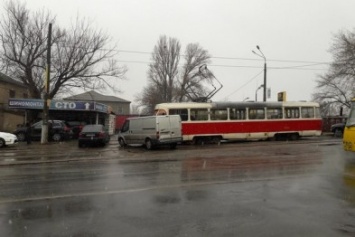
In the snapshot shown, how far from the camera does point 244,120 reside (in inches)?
1133

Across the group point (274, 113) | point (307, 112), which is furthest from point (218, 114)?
point (307, 112)

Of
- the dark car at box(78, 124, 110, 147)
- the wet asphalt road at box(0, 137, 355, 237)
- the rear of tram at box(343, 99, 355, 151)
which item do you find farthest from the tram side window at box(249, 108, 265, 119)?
the wet asphalt road at box(0, 137, 355, 237)

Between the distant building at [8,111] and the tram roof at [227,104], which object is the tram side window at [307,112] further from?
the distant building at [8,111]

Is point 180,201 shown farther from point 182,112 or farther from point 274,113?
point 274,113

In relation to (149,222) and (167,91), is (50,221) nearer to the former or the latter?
(149,222)

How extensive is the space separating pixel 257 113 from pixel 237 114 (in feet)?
5.60

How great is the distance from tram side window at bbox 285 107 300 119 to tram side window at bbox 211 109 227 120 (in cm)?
523

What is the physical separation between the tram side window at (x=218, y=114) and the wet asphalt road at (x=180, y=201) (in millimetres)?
14215

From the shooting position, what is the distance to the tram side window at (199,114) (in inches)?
1073

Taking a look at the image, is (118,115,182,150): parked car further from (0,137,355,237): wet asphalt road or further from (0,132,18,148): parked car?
(0,137,355,237): wet asphalt road

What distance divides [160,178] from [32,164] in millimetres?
6844

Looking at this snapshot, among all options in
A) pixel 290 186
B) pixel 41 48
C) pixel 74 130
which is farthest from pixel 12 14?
pixel 290 186

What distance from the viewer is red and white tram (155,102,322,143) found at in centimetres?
2722

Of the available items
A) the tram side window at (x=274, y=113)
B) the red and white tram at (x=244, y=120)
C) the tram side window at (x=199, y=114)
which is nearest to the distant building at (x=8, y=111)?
the red and white tram at (x=244, y=120)
